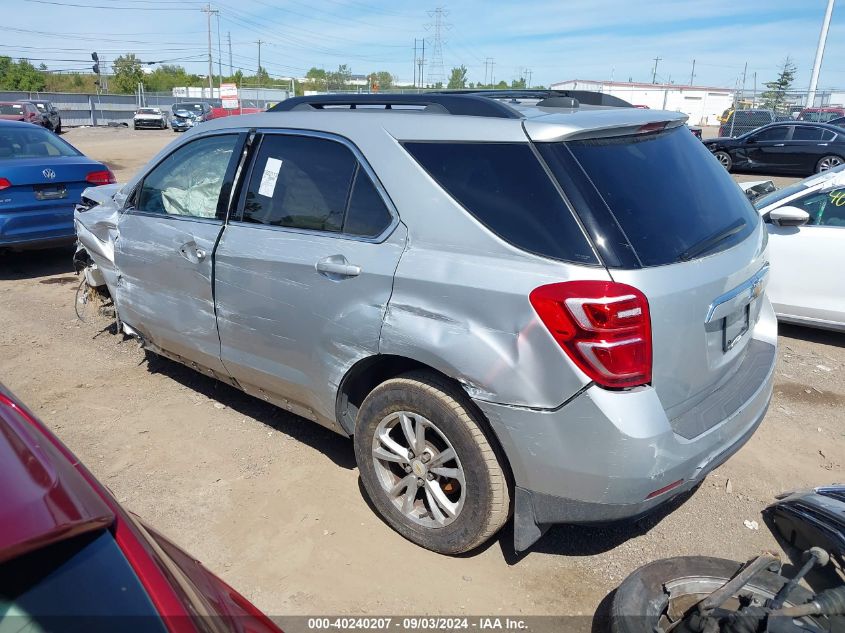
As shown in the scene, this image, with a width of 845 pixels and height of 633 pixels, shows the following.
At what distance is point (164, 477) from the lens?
3637mm

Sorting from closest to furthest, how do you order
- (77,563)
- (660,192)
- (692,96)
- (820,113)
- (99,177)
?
(77,563) < (660,192) < (99,177) < (820,113) < (692,96)

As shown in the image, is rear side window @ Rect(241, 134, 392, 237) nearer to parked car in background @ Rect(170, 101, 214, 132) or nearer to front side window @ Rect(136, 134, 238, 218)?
front side window @ Rect(136, 134, 238, 218)

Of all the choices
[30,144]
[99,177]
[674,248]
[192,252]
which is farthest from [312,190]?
[30,144]

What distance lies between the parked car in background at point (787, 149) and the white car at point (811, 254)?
532 inches

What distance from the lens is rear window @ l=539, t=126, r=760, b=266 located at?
2.51 metres

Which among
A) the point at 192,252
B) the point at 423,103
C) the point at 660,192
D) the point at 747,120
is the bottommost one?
the point at 192,252

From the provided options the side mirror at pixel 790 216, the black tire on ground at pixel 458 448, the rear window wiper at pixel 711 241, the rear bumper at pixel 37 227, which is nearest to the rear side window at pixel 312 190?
the black tire on ground at pixel 458 448

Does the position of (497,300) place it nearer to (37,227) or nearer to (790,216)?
(790,216)

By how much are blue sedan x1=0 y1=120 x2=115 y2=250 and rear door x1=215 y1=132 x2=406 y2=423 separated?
188 inches

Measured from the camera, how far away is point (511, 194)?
8.52 ft

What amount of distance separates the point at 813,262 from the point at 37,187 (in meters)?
7.74

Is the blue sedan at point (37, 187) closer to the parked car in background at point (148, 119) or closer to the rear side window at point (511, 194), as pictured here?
the rear side window at point (511, 194)

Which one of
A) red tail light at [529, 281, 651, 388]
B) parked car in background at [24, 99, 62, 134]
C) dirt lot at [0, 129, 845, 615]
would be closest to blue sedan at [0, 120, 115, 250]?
dirt lot at [0, 129, 845, 615]

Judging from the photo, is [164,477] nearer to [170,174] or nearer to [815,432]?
[170,174]
